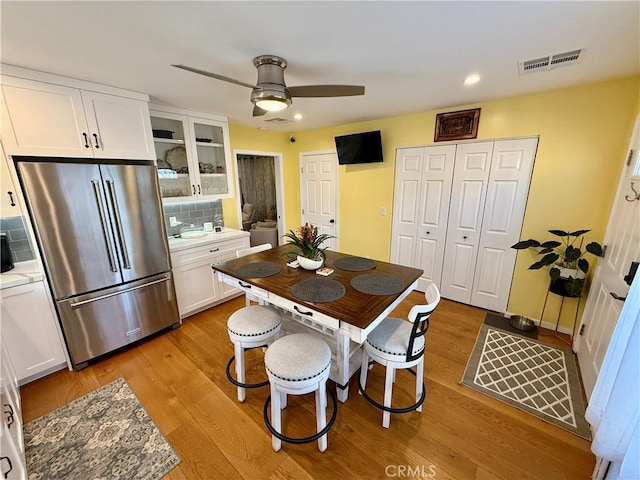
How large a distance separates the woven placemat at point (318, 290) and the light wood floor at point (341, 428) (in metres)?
0.92

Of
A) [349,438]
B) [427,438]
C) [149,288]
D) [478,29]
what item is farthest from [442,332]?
Result: [149,288]

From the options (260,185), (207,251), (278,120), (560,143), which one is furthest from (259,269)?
(260,185)

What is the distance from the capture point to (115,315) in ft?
7.73

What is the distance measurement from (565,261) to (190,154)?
4.14 meters

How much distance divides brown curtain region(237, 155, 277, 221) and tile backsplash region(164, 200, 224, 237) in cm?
314

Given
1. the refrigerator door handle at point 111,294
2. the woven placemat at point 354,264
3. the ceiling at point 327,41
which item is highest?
the ceiling at point 327,41

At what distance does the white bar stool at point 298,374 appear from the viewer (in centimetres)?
140

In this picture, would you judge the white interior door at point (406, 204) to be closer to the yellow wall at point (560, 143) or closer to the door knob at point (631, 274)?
the yellow wall at point (560, 143)

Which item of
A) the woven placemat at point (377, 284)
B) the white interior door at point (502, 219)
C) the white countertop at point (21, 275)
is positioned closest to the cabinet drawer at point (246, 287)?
the woven placemat at point (377, 284)

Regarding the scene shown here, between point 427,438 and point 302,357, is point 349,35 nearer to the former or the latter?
point 302,357

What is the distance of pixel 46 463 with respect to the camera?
1.52 meters

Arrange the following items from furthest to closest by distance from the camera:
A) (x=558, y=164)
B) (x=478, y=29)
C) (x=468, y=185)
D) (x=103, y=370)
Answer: (x=468, y=185) → (x=558, y=164) → (x=103, y=370) → (x=478, y=29)

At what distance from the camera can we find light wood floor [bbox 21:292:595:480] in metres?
1.48

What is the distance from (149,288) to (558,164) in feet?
14.0
